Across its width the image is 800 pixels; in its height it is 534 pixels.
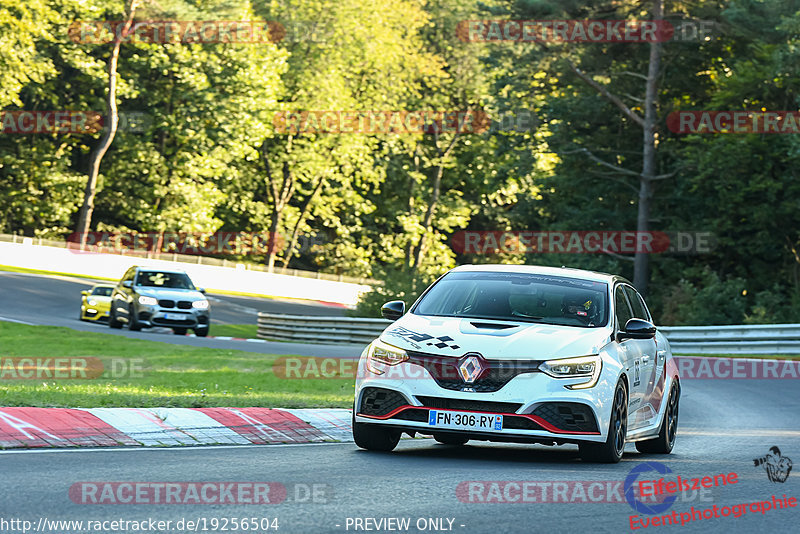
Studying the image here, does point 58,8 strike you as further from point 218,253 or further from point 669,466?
point 669,466

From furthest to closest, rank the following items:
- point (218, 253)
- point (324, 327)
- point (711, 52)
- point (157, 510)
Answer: point (218, 253)
point (711, 52)
point (324, 327)
point (157, 510)

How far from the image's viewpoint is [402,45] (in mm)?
74812

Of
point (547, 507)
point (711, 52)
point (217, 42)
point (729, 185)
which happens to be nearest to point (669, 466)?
point (547, 507)

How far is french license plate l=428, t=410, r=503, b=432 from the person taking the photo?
9.55 m

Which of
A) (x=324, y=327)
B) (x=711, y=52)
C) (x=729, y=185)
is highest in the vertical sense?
(x=711, y=52)

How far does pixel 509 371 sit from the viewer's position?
960 cm

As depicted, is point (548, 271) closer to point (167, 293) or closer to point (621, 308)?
point (621, 308)

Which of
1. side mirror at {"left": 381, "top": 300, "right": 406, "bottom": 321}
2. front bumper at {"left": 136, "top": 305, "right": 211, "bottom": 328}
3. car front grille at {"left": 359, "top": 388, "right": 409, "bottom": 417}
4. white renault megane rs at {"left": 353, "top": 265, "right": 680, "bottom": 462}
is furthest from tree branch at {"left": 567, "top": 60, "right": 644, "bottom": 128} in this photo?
car front grille at {"left": 359, "top": 388, "right": 409, "bottom": 417}

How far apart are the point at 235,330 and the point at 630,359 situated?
101 ft

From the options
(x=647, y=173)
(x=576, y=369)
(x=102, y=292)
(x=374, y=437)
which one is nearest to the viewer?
(x=576, y=369)

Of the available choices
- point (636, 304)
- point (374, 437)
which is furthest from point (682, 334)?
point (374, 437)

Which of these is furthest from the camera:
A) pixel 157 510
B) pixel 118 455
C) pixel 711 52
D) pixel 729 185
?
pixel 711 52

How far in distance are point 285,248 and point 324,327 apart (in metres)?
41.8

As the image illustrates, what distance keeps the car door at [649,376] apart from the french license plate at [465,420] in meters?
2.05
